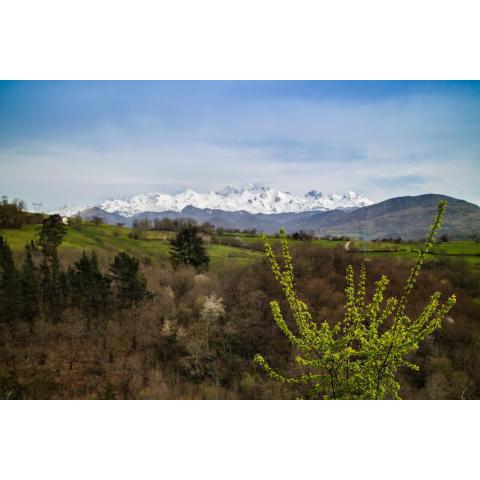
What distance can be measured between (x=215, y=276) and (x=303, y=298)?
1.64 meters

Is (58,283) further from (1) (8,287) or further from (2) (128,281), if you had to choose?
(2) (128,281)

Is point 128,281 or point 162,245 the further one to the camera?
point 128,281

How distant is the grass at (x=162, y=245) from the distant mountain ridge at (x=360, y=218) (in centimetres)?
18

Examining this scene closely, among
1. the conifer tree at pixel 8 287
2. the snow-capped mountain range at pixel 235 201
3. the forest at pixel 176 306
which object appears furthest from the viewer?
the conifer tree at pixel 8 287

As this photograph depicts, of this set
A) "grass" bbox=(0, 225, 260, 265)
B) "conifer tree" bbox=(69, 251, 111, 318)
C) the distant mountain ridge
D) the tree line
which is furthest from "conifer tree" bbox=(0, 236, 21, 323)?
Answer: the distant mountain ridge

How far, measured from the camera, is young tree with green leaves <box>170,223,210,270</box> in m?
7.02

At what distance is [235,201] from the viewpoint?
6688 mm

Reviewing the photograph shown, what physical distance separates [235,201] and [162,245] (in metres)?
1.60

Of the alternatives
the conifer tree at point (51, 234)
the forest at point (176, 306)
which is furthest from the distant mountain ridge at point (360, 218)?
the conifer tree at point (51, 234)

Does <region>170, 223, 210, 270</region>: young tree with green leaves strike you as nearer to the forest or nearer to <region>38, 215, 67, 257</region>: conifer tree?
the forest

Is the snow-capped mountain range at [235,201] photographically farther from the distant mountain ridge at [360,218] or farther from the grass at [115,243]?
the grass at [115,243]

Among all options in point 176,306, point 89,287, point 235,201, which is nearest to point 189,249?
point 235,201

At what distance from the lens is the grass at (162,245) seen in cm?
591
